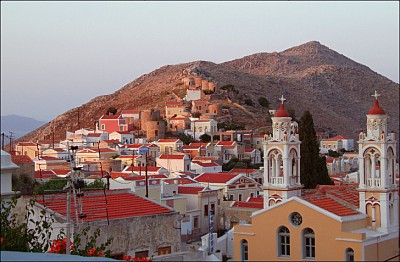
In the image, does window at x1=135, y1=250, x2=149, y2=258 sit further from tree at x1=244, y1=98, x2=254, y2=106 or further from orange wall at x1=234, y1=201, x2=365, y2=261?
tree at x1=244, y1=98, x2=254, y2=106

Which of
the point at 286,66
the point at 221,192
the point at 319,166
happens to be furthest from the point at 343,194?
the point at 286,66

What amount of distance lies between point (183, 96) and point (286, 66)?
8891 centimetres

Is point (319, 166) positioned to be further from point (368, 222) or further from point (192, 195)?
point (368, 222)

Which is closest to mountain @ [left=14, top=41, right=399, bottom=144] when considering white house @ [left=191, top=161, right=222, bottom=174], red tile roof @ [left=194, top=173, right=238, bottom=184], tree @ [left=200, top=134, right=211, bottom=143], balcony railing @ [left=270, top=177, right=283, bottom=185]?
tree @ [left=200, top=134, right=211, bottom=143]

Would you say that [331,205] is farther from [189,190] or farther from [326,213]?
[189,190]

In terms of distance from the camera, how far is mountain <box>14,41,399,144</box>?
89.1 meters

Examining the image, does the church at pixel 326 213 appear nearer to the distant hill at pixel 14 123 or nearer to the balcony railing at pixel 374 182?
the balcony railing at pixel 374 182

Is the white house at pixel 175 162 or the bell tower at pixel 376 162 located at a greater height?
the bell tower at pixel 376 162

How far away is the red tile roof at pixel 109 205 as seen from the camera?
17.6 metres

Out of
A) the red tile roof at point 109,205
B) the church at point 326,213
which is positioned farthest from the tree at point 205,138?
the red tile roof at point 109,205

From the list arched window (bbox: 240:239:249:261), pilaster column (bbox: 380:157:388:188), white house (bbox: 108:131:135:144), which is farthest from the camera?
white house (bbox: 108:131:135:144)

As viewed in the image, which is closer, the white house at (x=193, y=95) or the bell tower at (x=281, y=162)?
the bell tower at (x=281, y=162)

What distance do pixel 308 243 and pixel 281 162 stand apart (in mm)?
8529

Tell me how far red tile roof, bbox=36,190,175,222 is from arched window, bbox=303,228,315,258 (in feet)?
18.3
